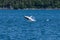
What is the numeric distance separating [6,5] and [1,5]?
331cm

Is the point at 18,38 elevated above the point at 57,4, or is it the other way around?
the point at 18,38

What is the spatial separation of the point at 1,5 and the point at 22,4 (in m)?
12.0

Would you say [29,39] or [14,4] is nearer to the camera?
[29,39]

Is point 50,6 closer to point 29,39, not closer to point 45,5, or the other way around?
point 45,5

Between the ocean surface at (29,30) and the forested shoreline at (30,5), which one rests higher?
the ocean surface at (29,30)

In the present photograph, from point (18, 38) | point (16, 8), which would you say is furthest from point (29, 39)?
point (16, 8)

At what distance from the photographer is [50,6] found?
639 feet

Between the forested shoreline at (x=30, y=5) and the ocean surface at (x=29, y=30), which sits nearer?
the ocean surface at (x=29, y=30)

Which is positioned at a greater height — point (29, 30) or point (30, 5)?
point (29, 30)

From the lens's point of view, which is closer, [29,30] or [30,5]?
[29,30]

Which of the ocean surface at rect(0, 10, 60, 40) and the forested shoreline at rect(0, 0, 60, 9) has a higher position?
the ocean surface at rect(0, 10, 60, 40)

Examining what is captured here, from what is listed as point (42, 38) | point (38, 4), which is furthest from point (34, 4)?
point (42, 38)

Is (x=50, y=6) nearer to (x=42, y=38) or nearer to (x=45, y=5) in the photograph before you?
(x=45, y=5)

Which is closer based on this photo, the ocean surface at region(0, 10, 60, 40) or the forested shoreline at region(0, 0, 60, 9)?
the ocean surface at region(0, 10, 60, 40)
